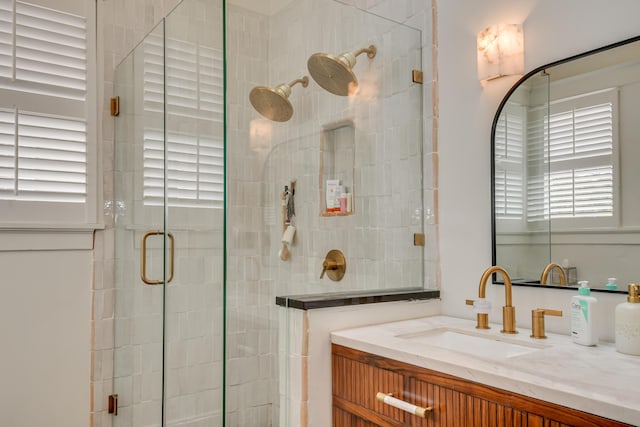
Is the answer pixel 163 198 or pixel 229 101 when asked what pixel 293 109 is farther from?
pixel 163 198

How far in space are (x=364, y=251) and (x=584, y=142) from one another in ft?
2.79

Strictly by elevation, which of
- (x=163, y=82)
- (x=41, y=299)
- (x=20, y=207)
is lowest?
(x=41, y=299)

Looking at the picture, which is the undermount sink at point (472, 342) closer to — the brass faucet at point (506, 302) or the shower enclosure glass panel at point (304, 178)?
the brass faucet at point (506, 302)

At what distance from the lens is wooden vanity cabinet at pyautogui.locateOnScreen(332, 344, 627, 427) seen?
104 cm

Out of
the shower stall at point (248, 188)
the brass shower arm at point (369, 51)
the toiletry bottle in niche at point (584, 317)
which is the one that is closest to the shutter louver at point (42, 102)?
the shower stall at point (248, 188)

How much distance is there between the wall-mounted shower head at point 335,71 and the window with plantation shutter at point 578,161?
0.74m

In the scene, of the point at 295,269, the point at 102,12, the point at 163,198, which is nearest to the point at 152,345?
the point at 163,198

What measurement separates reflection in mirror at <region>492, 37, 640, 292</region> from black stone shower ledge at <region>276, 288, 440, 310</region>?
0.35 metres

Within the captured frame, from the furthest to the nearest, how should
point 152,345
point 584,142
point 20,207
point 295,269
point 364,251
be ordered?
1. point 20,207
2. point 152,345
3. point 364,251
4. point 295,269
5. point 584,142

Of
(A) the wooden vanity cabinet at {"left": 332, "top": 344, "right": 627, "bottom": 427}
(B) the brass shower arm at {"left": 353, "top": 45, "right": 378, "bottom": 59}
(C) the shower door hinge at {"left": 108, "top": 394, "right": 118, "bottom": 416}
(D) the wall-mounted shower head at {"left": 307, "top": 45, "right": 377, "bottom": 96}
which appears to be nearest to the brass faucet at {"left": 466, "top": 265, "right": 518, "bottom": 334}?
(A) the wooden vanity cabinet at {"left": 332, "top": 344, "right": 627, "bottom": 427}

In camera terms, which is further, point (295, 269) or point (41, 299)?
point (41, 299)

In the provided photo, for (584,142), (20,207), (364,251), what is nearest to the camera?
(584,142)

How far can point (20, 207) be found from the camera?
2.18 m

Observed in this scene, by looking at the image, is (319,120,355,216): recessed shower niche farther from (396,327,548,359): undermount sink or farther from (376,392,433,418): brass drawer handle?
(376,392,433,418): brass drawer handle
